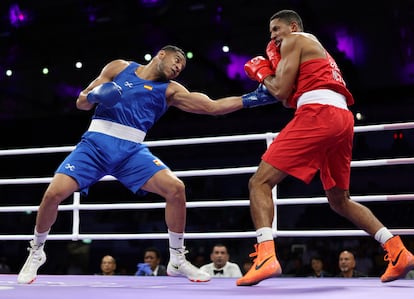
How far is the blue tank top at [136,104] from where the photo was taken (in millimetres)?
3207

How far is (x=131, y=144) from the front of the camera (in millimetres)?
3209

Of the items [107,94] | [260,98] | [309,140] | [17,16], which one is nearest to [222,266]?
[260,98]

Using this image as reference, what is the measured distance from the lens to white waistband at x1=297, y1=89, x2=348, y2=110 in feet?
8.68

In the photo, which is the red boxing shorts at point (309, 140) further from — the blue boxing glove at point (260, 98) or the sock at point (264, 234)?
the blue boxing glove at point (260, 98)

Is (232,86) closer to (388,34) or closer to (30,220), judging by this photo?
(388,34)

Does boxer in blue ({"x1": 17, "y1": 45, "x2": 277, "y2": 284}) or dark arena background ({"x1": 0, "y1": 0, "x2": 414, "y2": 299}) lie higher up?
dark arena background ({"x1": 0, "y1": 0, "x2": 414, "y2": 299})

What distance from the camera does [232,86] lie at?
31.4ft

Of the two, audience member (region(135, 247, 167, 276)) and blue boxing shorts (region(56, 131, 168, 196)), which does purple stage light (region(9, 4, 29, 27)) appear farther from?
blue boxing shorts (region(56, 131, 168, 196))

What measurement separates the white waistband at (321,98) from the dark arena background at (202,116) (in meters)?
5.18

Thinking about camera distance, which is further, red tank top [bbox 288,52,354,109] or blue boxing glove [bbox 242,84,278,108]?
blue boxing glove [bbox 242,84,278,108]

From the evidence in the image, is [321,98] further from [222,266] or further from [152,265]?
[152,265]

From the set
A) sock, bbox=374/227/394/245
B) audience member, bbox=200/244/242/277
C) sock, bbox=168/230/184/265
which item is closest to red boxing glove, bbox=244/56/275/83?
sock, bbox=374/227/394/245

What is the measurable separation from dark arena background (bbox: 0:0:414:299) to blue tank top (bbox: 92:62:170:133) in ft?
14.7

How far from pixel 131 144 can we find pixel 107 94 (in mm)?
348
